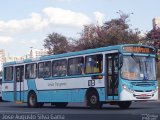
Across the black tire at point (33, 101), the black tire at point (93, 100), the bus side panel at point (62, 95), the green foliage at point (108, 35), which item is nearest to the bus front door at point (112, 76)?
the black tire at point (93, 100)

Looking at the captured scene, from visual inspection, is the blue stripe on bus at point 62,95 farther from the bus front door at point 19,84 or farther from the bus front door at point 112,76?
the bus front door at point 112,76

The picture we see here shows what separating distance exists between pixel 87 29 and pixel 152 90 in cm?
4167

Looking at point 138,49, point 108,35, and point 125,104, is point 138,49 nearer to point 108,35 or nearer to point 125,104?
point 125,104

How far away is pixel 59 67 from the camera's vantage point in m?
26.7

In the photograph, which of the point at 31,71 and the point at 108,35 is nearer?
the point at 31,71

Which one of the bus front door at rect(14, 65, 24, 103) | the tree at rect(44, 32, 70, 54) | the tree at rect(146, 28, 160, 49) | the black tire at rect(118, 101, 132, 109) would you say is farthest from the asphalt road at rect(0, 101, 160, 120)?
the tree at rect(44, 32, 70, 54)

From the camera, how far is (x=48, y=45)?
8288cm

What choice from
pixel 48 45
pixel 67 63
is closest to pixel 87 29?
pixel 48 45

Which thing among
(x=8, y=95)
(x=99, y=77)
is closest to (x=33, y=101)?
(x=8, y=95)

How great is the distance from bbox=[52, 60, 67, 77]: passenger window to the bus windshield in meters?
4.58

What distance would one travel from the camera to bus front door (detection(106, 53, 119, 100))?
22.8 meters

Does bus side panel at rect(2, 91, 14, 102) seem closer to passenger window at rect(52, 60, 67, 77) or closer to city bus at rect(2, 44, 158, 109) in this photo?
city bus at rect(2, 44, 158, 109)

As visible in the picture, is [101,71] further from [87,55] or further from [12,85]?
[12,85]

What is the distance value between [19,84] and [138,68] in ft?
32.4
